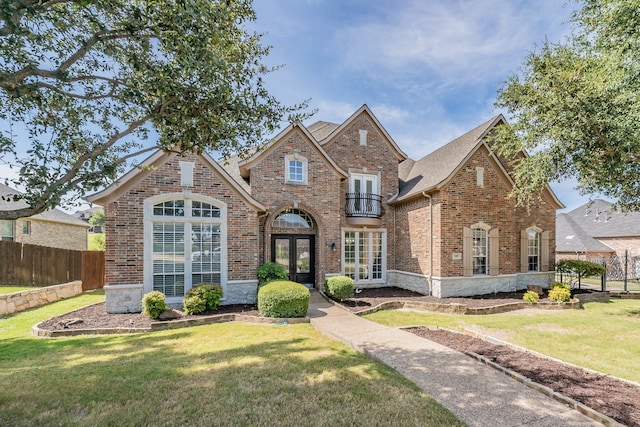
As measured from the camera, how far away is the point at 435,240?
12445mm

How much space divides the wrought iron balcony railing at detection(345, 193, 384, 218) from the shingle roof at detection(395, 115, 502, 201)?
48.3 inches

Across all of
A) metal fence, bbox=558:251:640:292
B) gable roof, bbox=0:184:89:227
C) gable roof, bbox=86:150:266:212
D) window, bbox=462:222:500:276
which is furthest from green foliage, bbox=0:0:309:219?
metal fence, bbox=558:251:640:292

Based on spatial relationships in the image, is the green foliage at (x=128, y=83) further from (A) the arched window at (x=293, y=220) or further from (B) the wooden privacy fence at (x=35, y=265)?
(B) the wooden privacy fence at (x=35, y=265)

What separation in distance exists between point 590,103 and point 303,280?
1159 centimetres

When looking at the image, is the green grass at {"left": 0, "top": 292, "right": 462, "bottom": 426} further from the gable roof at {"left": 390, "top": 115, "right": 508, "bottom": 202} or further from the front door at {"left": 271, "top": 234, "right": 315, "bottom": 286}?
the gable roof at {"left": 390, "top": 115, "right": 508, "bottom": 202}

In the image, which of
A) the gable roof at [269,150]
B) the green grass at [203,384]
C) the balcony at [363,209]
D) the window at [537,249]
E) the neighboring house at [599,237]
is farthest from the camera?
the neighboring house at [599,237]

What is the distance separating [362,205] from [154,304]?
364 inches

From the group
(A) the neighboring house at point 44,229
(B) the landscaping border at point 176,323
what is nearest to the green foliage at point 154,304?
(B) the landscaping border at point 176,323

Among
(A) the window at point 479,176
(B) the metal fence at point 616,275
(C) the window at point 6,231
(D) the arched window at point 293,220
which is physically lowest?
(B) the metal fence at point 616,275

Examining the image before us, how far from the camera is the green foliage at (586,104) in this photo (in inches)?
324

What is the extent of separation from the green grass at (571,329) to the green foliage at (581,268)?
7.21 feet

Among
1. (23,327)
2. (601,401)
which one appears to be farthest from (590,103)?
(23,327)

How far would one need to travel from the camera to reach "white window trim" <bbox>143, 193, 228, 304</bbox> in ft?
31.4

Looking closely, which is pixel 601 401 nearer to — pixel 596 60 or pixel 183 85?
pixel 183 85
